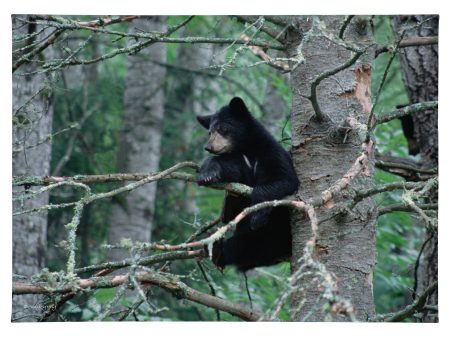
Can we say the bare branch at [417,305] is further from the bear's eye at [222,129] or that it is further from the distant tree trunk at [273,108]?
the distant tree trunk at [273,108]

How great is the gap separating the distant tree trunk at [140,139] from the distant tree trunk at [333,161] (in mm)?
3215

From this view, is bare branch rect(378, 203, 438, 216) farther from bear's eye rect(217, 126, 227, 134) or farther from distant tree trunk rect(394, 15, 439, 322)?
distant tree trunk rect(394, 15, 439, 322)

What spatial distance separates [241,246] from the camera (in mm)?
3633

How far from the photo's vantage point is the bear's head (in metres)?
3.72

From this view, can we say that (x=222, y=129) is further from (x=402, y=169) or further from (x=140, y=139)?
(x=140, y=139)

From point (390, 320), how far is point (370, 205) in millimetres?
494

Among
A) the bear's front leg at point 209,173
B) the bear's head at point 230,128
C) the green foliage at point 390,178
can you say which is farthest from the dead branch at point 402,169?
the bear's front leg at point 209,173

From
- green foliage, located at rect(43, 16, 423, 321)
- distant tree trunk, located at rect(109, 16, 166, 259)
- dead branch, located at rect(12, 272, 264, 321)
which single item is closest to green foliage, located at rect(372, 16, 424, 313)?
green foliage, located at rect(43, 16, 423, 321)

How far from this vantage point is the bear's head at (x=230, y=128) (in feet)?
12.2

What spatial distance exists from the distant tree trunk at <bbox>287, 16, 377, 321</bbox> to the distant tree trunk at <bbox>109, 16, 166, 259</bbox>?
10.5 feet

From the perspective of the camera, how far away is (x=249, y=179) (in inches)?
142

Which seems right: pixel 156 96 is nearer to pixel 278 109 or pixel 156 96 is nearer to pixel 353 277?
pixel 278 109

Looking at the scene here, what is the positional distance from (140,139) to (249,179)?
3154mm

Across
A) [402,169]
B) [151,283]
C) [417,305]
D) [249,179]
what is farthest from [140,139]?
[417,305]
